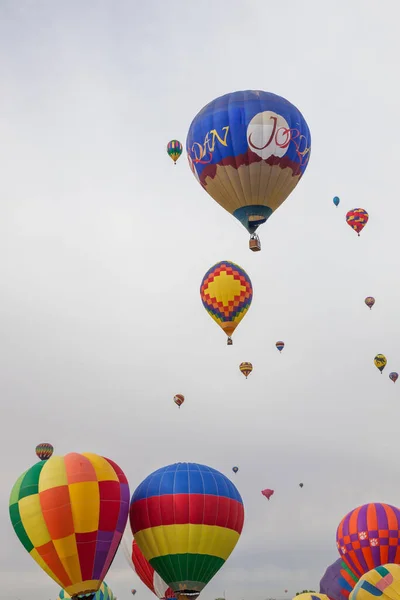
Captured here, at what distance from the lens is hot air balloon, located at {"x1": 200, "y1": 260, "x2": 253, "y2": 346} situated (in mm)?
33406

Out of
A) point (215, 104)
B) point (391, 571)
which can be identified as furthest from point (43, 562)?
point (215, 104)

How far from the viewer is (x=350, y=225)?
38.4m

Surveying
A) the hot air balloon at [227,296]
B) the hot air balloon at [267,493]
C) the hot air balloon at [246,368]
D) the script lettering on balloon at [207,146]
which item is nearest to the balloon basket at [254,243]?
the script lettering on balloon at [207,146]

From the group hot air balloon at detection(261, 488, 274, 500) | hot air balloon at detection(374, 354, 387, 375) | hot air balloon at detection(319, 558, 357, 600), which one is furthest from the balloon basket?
hot air balloon at detection(261, 488, 274, 500)

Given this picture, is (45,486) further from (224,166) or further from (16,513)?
(224,166)

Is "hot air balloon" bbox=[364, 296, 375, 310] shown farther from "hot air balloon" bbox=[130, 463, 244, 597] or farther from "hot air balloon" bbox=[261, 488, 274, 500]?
"hot air balloon" bbox=[130, 463, 244, 597]

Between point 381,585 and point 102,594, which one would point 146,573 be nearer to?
point 102,594

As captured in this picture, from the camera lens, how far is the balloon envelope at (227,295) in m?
33.4

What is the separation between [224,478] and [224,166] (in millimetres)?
9236

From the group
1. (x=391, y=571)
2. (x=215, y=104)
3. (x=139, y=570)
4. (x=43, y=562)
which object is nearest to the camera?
(x=391, y=571)

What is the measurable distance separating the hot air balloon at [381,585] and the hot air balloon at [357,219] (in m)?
20.0

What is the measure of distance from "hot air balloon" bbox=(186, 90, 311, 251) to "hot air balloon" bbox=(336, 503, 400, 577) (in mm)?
11247

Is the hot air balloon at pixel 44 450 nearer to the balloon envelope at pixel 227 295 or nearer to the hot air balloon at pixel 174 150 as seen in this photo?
the balloon envelope at pixel 227 295

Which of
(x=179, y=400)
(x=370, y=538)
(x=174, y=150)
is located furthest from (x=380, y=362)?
(x=174, y=150)
